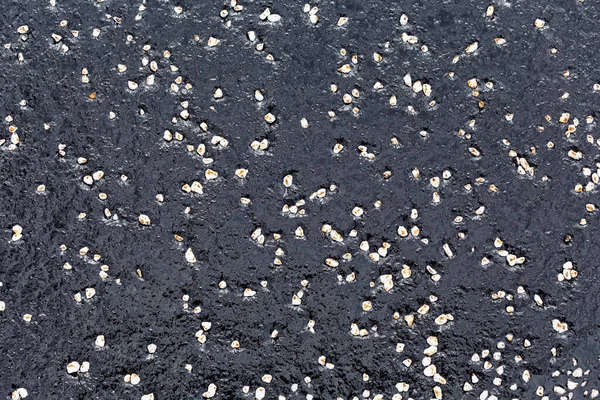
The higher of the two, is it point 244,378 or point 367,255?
point 367,255

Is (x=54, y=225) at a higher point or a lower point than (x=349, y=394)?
higher

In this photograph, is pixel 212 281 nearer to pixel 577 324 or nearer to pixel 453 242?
pixel 453 242

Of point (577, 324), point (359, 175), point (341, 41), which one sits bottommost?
point (577, 324)

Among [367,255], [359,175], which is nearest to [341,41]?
[359,175]

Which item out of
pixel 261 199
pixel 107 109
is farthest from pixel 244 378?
pixel 107 109

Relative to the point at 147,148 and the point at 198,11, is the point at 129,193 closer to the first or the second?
the point at 147,148

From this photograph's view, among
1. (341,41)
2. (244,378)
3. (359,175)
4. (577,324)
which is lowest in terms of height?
(244,378)
